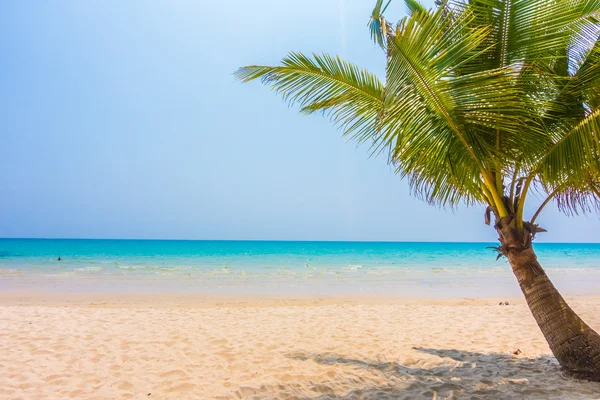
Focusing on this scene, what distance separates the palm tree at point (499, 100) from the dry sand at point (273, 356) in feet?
4.09

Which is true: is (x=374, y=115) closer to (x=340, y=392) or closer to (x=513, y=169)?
(x=513, y=169)

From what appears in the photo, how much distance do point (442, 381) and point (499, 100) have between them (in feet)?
9.96

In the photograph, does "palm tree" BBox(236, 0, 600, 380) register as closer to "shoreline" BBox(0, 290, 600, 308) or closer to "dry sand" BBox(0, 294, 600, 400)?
"dry sand" BBox(0, 294, 600, 400)

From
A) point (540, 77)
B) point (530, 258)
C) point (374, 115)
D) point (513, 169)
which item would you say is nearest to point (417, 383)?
point (530, 258)

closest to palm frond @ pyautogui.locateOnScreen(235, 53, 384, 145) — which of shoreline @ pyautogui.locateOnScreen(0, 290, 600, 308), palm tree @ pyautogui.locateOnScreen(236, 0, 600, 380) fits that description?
palm tree @ pyautogui.locateOnScreen(236, 0, 600, 380)

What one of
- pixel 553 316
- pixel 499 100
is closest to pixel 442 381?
pixel 553 316

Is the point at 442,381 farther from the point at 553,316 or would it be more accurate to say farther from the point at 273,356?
the point at 273,356

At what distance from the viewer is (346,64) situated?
4.45 meters

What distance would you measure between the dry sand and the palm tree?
125 cm

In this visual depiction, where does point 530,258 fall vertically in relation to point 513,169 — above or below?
below

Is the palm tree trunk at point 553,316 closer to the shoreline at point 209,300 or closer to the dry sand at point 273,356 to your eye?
the dry sand at point 273,356

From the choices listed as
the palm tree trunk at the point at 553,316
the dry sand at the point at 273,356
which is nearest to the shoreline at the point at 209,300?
the dry sand at the point at 273,356

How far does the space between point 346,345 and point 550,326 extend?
9.45ft

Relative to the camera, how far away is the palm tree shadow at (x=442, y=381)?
383cm
